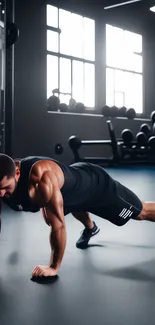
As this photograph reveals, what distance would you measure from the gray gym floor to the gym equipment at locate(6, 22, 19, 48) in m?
1.57

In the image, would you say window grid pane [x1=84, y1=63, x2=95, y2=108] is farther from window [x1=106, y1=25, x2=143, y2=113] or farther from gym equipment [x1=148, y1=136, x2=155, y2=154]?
gym equipment [x1=148, y1=136, x2=155, y2=154]

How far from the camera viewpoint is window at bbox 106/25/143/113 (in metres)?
8.02

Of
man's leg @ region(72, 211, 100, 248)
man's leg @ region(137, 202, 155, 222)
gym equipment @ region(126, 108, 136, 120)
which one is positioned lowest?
man's leg @ region(72, 211, 100, 248)

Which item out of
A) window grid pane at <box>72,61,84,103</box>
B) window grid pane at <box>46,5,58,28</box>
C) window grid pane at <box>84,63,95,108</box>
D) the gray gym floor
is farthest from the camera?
window grid pane at <box>84,63,95,108</box>

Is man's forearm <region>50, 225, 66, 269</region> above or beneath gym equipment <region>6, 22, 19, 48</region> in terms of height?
beneath

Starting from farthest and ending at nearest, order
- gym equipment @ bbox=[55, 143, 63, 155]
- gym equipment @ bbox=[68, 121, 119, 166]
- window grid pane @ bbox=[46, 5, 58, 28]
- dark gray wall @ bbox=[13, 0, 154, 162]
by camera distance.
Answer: window grid pane @ bbox=[46, 5, 58, 28]
gym equipment @ bbox=[55, 143, 63, 155]
gym equipment @ bbox=[68, 121, 119, 166]
dark gray wall @ bbox=[13, 0, 154, 162]

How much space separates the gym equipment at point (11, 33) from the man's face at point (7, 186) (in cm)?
209

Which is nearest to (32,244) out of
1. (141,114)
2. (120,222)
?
(120,222)

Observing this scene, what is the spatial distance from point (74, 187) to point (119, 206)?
0.23 m

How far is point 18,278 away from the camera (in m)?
1.42

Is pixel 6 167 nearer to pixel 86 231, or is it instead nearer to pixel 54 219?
pixel 54 219

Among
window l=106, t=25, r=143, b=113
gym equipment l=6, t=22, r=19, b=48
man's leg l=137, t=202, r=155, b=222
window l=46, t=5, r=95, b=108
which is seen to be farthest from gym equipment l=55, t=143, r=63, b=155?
man's leg l=137, t=202, r=155, b=222

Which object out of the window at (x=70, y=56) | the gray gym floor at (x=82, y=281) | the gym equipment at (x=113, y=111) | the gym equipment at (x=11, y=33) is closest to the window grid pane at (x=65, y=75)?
the window at (x=70, y=56)

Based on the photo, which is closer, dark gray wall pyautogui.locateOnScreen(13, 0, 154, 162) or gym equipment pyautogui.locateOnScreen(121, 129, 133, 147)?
dark gray wall pyautogui.locateOnScreen(13, 0, 154, 162)
